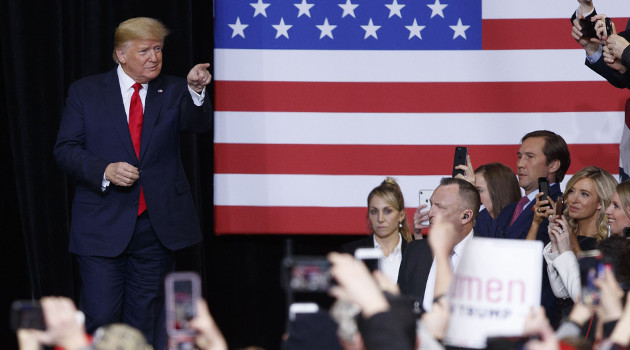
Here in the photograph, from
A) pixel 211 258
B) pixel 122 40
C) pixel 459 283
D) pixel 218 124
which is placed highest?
pixel 122 40

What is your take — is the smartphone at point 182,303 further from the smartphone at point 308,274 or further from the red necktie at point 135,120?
the red necktie at point 135,120

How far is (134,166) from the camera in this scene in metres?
3.90

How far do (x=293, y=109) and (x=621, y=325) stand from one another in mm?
3131

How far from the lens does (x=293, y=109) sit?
500 cm

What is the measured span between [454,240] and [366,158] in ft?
3.88

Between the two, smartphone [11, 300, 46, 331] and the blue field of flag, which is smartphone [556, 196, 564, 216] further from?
smartphone [11, 300, 46, 331]

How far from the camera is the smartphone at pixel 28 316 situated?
1986mm

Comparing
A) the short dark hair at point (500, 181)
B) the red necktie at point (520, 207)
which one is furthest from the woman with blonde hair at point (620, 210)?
the short dark hair at point (500, 181)

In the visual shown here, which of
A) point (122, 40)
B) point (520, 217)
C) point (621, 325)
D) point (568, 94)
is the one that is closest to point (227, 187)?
point (122, 40)

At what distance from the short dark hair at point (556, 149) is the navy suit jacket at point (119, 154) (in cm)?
166

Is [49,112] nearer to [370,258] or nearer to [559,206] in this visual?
[559,206]

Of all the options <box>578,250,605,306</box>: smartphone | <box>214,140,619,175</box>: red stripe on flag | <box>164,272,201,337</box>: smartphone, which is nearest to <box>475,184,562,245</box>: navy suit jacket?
<box>214,140,619,175</box>: red stripe on flag

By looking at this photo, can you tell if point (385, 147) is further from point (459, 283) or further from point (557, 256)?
point (459, 283)

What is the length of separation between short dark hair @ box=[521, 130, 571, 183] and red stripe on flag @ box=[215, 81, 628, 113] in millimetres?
336
